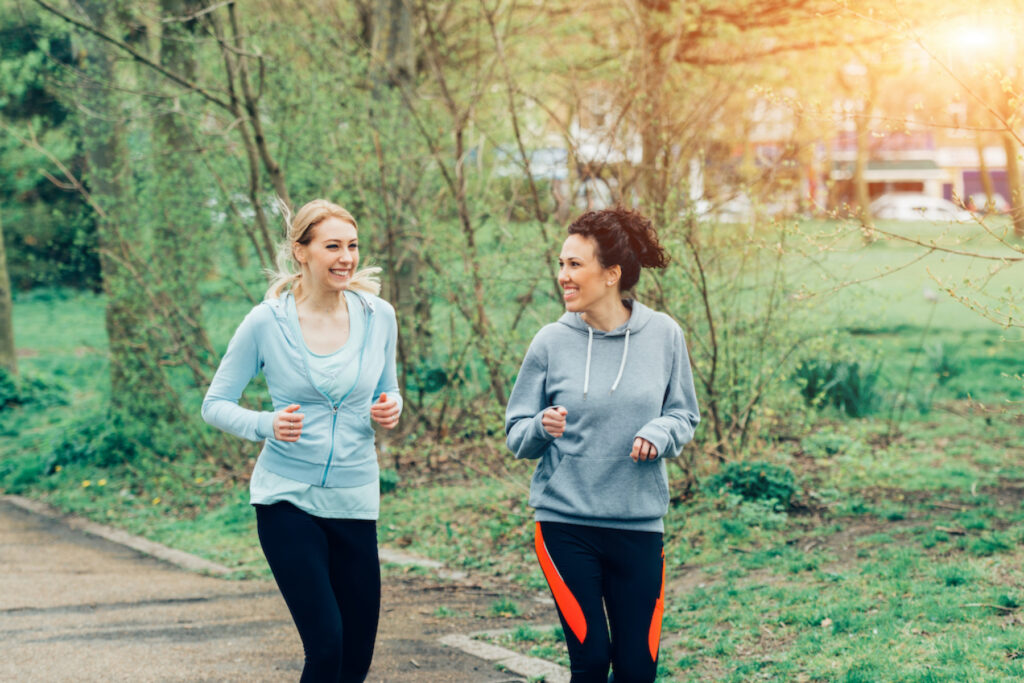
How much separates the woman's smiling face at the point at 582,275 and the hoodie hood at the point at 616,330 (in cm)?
6

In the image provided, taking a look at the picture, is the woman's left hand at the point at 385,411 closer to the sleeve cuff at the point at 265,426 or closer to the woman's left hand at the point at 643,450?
the sleeve cuff at the point at 265,426

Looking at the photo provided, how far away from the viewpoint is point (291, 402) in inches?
141

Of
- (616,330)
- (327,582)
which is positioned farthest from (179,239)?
(616,330)

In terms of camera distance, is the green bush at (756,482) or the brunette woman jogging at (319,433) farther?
the green bush at (756,482)

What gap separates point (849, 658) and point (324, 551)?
8.03 ft

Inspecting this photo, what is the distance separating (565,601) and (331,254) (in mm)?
1426

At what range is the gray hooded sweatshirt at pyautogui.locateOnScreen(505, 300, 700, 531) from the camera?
3400 mm

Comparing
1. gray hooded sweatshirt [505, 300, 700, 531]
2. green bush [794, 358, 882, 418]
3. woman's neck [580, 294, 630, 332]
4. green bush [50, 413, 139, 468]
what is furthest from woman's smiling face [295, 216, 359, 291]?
green bush [50, 413, 139, 468]

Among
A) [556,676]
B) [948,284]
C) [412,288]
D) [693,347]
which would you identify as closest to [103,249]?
[412,288]

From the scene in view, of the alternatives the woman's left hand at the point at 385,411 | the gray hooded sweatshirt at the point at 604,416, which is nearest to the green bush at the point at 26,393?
the woman's left hand at the point at 385,411

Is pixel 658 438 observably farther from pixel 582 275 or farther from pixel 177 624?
pixel 177 624

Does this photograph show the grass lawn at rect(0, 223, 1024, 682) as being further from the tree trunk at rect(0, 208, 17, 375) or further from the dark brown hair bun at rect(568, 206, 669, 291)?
the tree trunk at rect(0, 208, 17, 375)

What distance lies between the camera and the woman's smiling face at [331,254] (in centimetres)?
366

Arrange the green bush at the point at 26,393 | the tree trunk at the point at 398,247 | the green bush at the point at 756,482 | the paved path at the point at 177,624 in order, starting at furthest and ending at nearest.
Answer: the green bush at the point at 26,393
the tree trunk at the point at 398,247
the green bush at the point at 756,482
the paved path at the point at 177,624
